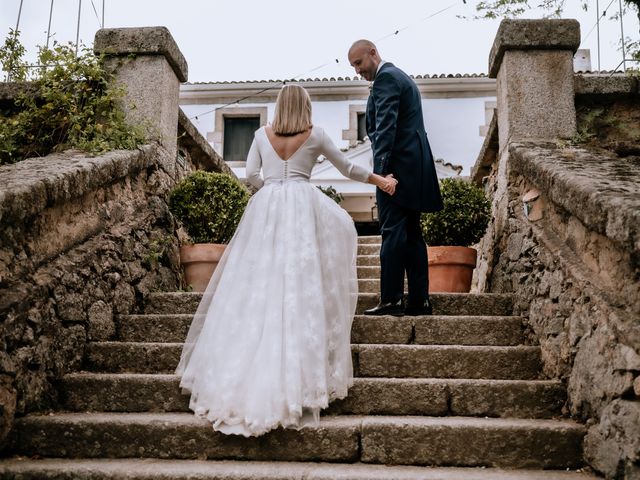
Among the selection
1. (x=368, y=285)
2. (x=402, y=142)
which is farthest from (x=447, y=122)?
(x=402, y=142)

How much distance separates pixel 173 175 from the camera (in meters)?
5.19

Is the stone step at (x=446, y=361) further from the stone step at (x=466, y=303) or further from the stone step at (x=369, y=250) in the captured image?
the stone step at (x=369, y=250)

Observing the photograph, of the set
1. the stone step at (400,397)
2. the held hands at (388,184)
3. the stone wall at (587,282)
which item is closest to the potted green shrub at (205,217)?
the held hands at (388,184)

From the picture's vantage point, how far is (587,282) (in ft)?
9.21

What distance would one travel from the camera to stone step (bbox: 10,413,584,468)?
8.61ft

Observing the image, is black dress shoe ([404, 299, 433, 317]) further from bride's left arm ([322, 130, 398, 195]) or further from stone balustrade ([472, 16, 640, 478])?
bride's left arm ([322, 130, 398, 195])

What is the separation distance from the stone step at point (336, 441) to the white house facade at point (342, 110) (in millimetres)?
12477

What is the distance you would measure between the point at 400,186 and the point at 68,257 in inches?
81.1

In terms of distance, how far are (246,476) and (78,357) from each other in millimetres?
1498

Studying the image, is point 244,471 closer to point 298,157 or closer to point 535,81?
point 298,157

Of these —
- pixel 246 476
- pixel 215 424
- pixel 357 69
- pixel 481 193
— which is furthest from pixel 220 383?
pixel 481 193

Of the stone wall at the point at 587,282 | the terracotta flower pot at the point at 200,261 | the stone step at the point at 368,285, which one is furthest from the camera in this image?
the stone step at the point at 368,285

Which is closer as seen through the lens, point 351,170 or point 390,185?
point 351,170

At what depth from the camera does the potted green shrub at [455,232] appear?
4590 mm
